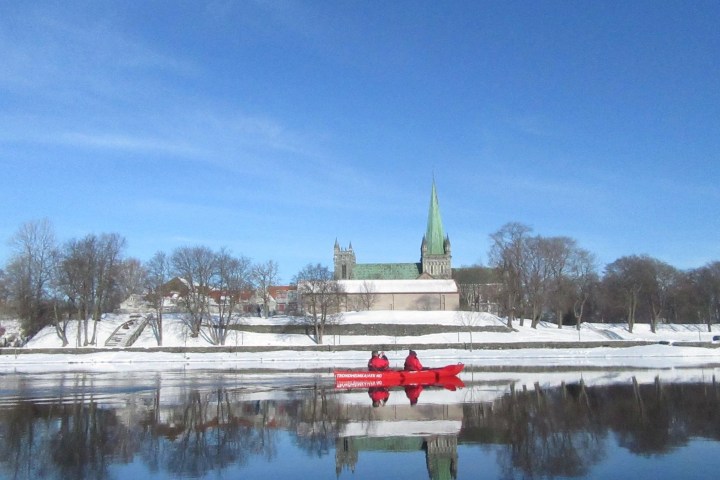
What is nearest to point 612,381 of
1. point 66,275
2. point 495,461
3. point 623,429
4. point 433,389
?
point 433,389

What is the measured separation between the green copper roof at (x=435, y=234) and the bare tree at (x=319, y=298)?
6291 cm

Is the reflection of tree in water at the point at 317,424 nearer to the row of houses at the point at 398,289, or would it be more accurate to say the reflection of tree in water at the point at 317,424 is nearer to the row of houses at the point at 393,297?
the row of houses at the point at 398,289

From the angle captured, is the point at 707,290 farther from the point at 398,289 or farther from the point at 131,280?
the point at 131,280

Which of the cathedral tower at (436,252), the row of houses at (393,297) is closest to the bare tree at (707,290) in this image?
the row of houses at (393,297)

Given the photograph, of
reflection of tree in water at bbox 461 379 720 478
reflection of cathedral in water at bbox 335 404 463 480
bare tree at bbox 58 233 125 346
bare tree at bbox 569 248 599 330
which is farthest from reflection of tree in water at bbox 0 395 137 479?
bare tree at bbox 569 248 599 330

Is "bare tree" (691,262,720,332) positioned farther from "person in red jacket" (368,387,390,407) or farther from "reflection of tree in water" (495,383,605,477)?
"reflection of tree in water" (495,383,605,477)

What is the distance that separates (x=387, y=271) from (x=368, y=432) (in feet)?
395

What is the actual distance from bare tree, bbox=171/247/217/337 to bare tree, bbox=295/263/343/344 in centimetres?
1018

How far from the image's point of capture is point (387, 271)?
137625mm

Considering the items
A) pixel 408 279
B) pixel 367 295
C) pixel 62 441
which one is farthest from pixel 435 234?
pixel 62 441

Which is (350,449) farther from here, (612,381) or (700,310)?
(700,310)

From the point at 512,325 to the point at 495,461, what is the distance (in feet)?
209

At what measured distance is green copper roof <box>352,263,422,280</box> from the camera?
446 feet

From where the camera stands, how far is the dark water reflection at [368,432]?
1338cm
